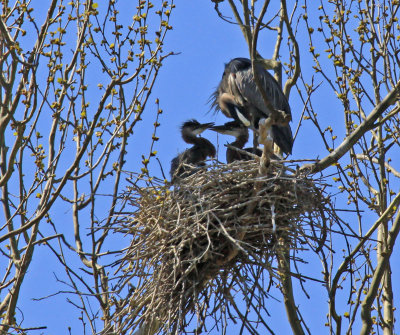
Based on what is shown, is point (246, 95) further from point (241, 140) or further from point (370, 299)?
point (370, 299)

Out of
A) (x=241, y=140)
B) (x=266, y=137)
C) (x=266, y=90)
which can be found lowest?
(x=266, y=137)

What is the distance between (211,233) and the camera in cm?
563

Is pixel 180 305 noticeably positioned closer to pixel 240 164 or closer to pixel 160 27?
pixel 240 164

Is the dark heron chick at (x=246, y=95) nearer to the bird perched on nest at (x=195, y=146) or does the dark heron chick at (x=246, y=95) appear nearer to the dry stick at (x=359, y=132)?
the bird perched on nest at (x=195, y=146)

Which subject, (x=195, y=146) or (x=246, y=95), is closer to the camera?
(x=195, y=146)

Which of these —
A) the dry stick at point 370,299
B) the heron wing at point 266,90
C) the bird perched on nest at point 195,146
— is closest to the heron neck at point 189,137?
the bird perched on nest at point 195,146

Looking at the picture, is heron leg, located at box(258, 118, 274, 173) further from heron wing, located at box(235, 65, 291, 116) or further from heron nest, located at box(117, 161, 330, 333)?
heron wing, located at box(235, 65, 291, 116)

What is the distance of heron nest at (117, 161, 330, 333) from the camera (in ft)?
18.2

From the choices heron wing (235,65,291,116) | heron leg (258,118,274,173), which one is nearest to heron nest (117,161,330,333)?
heron leg (258,118,274,173)

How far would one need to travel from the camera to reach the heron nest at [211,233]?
18.2 feet

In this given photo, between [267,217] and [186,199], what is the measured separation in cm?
60

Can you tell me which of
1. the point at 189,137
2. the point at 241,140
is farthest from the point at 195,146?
the point at 241,140

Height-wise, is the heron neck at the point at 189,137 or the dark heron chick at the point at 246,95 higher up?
the dark heron chick at the point at 246,95

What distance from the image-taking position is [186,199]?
5.78 metres
